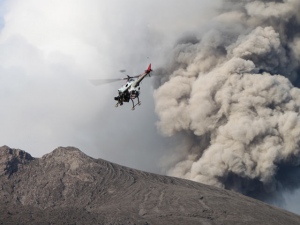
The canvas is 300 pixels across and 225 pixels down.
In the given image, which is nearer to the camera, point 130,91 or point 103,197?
point 130,91

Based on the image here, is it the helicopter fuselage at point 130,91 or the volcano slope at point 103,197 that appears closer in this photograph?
the helicopter fuselage at point 130,91

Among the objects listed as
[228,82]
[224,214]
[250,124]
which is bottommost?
[224,214]

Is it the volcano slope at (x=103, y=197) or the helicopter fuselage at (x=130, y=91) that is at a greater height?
the volcano slope at (x=103, y=197)

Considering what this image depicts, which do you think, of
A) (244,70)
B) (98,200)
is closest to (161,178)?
(98,200)

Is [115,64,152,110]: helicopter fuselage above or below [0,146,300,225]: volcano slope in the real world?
below

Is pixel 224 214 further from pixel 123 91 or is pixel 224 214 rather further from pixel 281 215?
pixel 123 91

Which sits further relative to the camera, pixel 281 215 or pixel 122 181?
pixel 122 181

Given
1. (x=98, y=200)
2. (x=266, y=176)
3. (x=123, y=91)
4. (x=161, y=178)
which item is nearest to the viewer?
(x=123, y=91)

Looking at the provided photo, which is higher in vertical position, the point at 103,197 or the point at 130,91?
the point at 103,197
